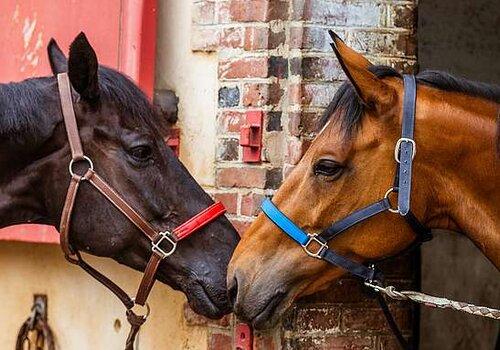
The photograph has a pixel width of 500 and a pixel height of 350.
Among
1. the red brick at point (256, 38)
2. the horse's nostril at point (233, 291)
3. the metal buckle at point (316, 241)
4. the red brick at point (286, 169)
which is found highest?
the red brick at point (256, 38)

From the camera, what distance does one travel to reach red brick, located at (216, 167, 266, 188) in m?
4.56

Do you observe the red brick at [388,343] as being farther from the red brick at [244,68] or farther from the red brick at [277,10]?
the red brick at [277,10]

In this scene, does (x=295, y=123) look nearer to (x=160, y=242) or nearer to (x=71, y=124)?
(x=160, y=242)

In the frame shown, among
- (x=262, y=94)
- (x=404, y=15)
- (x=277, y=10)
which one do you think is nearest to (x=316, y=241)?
Result: (x=262, y=94)

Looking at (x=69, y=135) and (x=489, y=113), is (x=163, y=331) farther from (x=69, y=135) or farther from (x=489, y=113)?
(x=489, y=113)

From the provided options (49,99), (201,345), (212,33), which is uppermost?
(212,33)

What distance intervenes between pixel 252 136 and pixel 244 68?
0.83 feet

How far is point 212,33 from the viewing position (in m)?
4.76

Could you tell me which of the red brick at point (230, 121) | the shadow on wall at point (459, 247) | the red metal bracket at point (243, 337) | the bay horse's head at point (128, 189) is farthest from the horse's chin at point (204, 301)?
the shadow on wall at point (459, 247)

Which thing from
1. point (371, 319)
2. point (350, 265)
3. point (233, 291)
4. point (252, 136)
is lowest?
point (371, 319)

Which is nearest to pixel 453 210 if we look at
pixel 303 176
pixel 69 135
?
pixel 303 176

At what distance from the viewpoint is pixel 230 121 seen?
15.3 feet

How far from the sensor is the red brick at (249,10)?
15.0ft

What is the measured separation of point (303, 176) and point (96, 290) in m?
1.67
